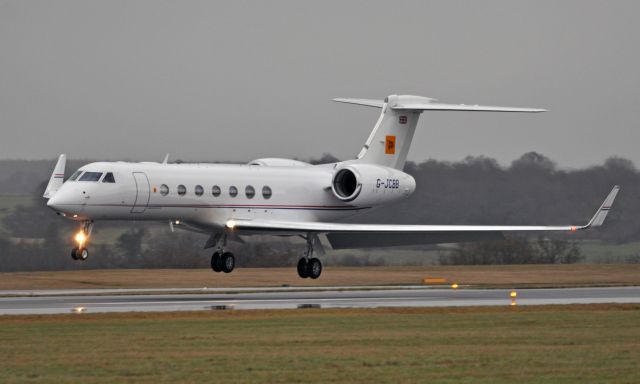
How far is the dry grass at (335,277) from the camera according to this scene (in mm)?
41341

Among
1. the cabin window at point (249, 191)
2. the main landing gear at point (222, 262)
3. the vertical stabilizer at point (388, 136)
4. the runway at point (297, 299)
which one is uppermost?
the vertical stabilizer at point (388, 136)

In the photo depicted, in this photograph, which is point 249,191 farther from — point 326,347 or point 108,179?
point 326,347

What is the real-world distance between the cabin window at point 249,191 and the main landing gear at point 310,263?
254cm

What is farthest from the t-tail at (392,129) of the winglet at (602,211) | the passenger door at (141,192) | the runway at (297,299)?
the passenger door at (141,192)

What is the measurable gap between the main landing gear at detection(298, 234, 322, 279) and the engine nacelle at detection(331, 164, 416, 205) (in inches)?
73.2

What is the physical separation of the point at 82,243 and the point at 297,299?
251 inches

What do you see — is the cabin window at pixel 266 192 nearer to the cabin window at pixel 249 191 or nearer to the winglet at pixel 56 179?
the cabin window at pixel 249 191

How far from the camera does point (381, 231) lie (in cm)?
3831

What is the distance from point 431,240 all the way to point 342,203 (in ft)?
10.6

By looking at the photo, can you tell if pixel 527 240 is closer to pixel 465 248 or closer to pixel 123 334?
pixel 465 248

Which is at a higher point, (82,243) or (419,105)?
(419,105)

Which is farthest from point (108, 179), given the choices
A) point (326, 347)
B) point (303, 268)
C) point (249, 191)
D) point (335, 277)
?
point (326, 347)

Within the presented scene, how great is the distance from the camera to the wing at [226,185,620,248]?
122ft

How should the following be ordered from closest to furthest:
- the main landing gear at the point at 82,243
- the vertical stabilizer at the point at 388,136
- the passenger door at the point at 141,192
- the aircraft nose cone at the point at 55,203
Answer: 1. the aircraft nose cone at the point at 55,203
2. the main landing gear at the point at 82,243
3. the passenger door at the point at 141,192
4. the vertical stabilizer at the point at 388,136
